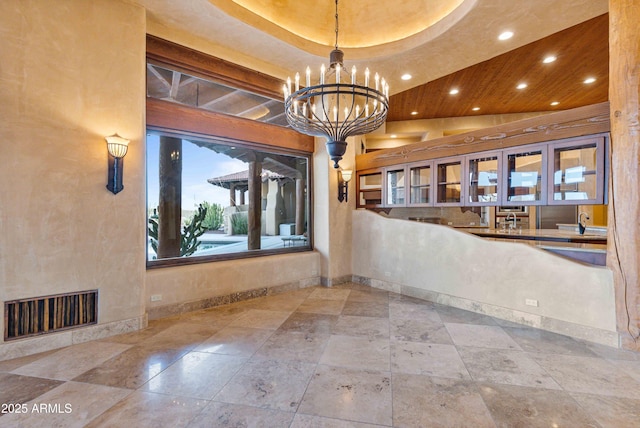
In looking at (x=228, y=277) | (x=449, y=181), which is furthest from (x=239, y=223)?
(x=449, y=181)

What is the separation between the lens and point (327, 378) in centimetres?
250

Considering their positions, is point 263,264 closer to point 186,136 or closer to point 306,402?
point 186,136

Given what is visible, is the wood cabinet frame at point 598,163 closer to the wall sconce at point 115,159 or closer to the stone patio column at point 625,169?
the stone patio column at point 625,169

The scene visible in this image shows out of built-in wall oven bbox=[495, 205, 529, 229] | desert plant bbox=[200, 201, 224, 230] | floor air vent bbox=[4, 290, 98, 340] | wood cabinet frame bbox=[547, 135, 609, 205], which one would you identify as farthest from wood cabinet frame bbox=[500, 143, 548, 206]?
floor air vent bbox=[4, 290, 98, 340]

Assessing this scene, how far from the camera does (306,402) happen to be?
219 cm

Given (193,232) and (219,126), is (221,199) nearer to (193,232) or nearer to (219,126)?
(193,232)

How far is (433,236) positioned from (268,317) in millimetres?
2889

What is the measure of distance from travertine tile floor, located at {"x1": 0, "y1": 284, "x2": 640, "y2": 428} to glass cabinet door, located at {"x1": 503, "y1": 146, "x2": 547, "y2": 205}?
5.69 feet

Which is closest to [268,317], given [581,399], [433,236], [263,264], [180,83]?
[263,264]

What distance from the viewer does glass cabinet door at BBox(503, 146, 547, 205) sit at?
383 cm

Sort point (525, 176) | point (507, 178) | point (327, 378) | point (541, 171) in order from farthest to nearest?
point (507, 178) < point (525, 176) < point (541, 171) < point (327, 378)

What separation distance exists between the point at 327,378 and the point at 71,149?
362 centimetres

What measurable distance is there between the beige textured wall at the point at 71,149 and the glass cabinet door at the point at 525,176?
16.7ft

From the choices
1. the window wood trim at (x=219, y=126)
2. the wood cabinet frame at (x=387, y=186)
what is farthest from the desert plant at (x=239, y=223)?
the wood cabinet frame at (x=387, y=186)
